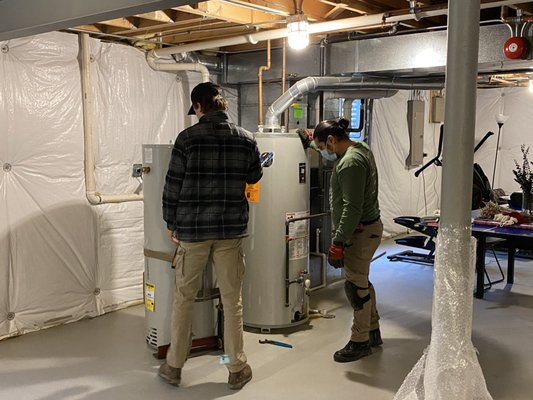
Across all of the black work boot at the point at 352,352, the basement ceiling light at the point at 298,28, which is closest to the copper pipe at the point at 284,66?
the basement ceiling light at the point at 298,28

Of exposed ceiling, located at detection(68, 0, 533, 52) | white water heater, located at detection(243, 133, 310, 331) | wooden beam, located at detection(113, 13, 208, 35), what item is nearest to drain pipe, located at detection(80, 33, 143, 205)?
exposed ceiling, located at detection(68, 0, 533, 52)

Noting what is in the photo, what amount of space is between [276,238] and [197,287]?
3.09 ft

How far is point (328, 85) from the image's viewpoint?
453 centimetres

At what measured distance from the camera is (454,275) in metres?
1.50

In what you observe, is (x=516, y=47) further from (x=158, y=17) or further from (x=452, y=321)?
(x=452, y=321)

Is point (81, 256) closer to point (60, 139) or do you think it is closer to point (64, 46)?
point (60, 139)

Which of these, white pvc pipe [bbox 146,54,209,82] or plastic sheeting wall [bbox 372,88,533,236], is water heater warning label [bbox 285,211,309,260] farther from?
plastic sheeting wall [bbox 372,88,533,236]

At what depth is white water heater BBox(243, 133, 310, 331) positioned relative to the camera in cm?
386

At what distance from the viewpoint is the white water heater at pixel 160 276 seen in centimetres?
349

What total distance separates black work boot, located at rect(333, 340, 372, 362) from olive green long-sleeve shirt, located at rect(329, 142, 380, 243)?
708 millimetres

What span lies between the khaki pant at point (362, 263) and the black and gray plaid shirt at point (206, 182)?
809 millimetres

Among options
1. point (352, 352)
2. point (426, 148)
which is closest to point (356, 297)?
point (352, 352)

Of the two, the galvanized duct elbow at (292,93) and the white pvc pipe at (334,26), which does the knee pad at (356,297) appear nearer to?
the galvanized duct elbow at (292,93)

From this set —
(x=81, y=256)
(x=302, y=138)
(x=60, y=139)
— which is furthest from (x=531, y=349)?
(x=60, y=139)
